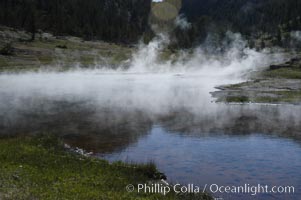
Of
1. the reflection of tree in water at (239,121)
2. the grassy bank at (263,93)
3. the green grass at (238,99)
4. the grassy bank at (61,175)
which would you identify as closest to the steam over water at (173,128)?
the reflection of tree in water at (239,121)

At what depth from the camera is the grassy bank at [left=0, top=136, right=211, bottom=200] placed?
17797 millimetres

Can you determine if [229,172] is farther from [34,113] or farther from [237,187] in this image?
[34,113]

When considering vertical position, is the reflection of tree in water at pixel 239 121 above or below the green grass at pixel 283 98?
below

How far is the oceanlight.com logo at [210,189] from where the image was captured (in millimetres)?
19631

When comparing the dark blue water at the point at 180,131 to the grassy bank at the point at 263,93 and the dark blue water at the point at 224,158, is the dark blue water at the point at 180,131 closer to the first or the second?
the dark blue water at the point at 224,158

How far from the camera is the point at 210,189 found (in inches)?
868

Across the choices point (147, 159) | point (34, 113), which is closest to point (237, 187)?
point (147, 159)

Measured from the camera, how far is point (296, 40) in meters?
171

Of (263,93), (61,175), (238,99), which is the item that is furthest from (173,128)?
(263,93)

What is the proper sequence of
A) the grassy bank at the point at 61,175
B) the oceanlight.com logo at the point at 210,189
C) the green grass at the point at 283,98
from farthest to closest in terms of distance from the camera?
the green grass at the point at 283,98 → the oceanlight.com logo at the point at 210,189 → the grassy bank at the point at 61,175

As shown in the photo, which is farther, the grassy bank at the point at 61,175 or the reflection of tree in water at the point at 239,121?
the reflection of tree in water at the point at 239,121

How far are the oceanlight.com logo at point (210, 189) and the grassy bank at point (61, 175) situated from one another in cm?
55

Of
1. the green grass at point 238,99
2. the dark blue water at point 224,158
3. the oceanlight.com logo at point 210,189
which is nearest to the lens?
the oceanlight.com logo at point 210,189

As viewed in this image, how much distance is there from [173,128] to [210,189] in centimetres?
1716
